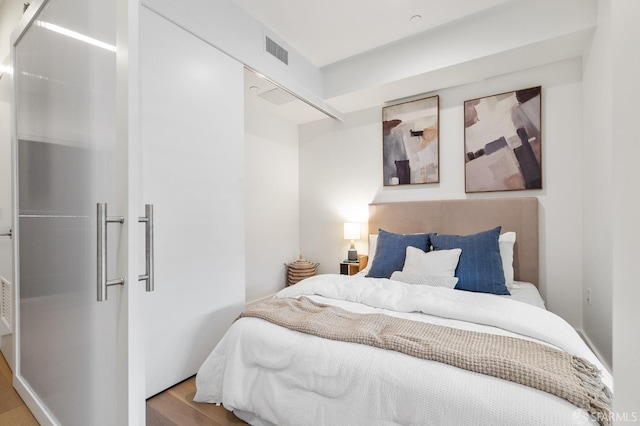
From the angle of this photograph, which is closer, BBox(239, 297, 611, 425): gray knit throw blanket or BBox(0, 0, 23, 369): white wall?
BBox(239, 297, 611, 425): gray knit throw blanket

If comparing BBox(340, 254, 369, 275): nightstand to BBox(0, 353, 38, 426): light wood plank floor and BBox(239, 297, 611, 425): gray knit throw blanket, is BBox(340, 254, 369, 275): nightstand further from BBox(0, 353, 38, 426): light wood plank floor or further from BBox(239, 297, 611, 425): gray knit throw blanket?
BBox(0, 353, 38, 426): light wood plank floor

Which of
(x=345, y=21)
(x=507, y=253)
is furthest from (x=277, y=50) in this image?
(x=507, y=253)

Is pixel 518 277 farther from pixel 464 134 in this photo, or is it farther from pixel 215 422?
pixel 215 422

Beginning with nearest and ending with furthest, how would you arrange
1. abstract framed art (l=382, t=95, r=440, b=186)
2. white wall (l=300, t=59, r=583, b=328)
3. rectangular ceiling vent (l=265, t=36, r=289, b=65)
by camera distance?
white wall (l=300, t=59, r=583, b=328)
rectangular ceiling vent (l=265, t=36, r=289, b=65)
abstract framed art (l=382, t=95, r=440, b=186)

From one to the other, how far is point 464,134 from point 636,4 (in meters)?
2.95

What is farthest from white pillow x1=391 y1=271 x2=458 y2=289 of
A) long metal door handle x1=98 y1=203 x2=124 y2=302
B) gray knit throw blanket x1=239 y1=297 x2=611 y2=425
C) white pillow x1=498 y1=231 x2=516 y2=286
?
long metal door handle x1=98 y1=203 x2=124 y2=302

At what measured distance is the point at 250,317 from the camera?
5.68 ft

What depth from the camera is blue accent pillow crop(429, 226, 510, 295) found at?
2252mm

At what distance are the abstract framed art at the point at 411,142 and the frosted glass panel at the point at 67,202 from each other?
9.72ft

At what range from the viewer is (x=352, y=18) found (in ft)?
8.57

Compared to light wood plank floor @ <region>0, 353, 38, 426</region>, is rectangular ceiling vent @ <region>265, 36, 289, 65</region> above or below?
above

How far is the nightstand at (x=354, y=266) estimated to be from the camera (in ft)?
11.2

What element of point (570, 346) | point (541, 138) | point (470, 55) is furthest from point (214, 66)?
point (541, 138)

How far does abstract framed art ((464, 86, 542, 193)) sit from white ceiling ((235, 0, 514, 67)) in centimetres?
87
